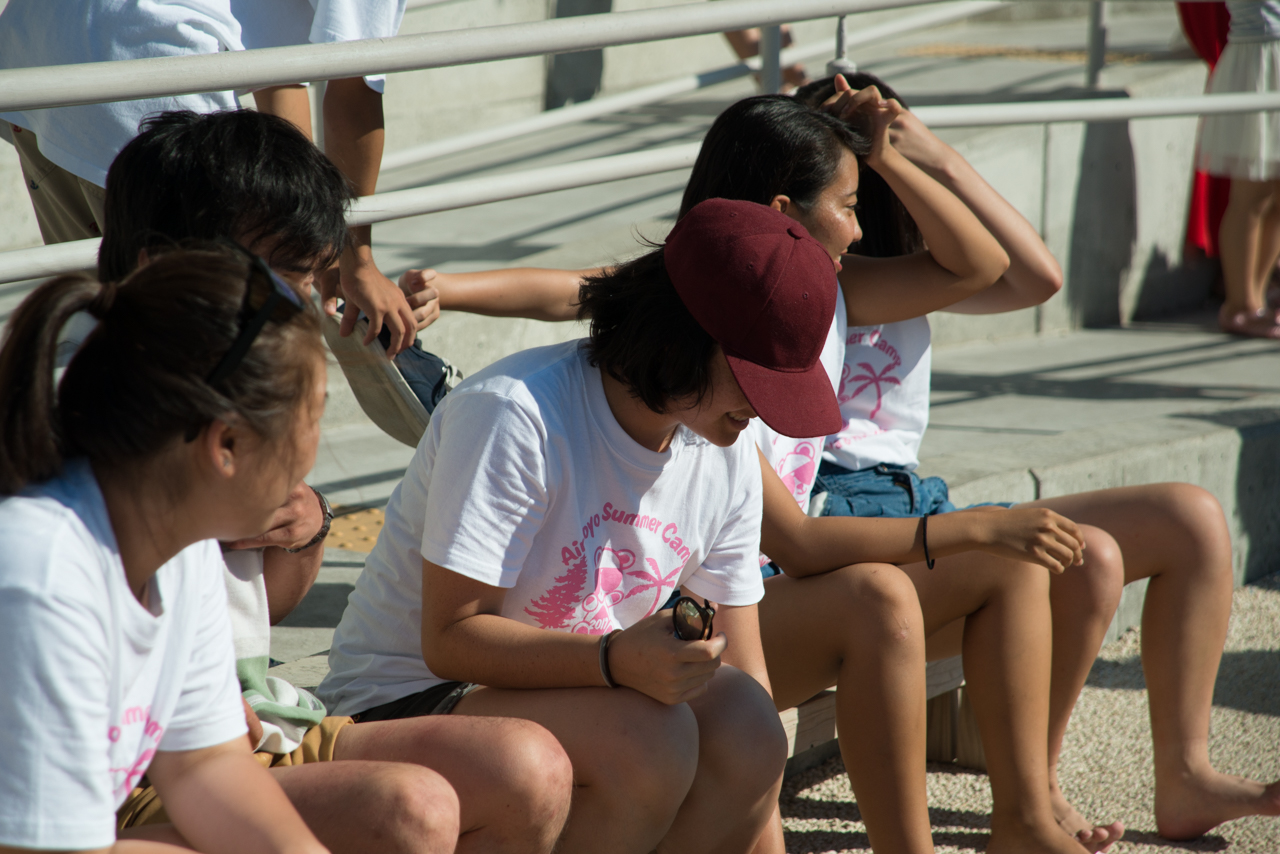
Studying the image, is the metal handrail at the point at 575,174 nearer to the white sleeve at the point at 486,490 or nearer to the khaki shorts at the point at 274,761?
the white sleeve at the point at 486,490

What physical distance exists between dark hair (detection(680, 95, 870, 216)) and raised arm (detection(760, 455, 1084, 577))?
48 centimetres

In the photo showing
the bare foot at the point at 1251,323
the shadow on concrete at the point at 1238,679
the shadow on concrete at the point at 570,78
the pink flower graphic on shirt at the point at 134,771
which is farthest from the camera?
the shadow on concrete at the point at 570,78

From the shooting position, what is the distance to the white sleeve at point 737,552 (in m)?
1.93

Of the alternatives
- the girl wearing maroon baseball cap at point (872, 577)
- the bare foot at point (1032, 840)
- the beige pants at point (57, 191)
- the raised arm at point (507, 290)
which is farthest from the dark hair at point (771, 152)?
the bare foot at point (1032, 840)

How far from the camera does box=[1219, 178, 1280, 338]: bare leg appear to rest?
5.22 metres

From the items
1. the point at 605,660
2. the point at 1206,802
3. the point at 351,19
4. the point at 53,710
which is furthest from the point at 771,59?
the point at 53,710

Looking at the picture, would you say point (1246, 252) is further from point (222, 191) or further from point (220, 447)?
point (220, 447)

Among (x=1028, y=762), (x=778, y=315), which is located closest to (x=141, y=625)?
(x=778, y=315)

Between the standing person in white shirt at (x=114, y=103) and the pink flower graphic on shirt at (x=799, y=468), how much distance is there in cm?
71

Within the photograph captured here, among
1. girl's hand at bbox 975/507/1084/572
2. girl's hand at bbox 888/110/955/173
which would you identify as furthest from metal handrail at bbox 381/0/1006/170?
girl's hand at bbox 975/507/1084/572

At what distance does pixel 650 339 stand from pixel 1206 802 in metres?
1.52

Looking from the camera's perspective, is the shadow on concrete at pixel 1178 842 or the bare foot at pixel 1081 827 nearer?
the bare foot at pixel 1081 827

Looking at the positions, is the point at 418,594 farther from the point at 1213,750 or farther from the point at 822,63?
the point at 822,63

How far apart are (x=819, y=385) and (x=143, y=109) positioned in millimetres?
1154
